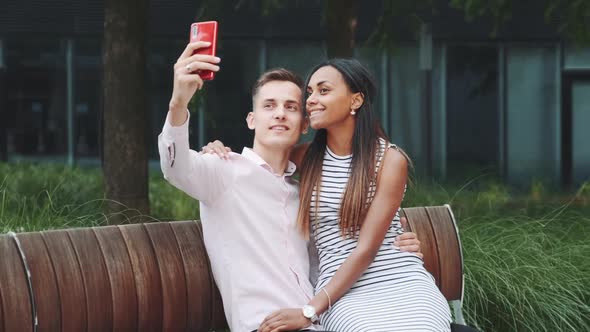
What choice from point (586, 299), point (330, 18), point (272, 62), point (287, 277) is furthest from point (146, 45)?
point (272, 62)

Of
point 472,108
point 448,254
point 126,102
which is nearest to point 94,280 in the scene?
point 448,254

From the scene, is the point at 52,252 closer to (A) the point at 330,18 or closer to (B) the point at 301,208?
(B) the point at 301,208

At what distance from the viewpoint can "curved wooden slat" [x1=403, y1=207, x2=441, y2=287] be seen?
4746mm

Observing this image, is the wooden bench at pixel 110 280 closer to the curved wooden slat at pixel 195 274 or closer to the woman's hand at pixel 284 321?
the curved wooden slat at pixel 195 274

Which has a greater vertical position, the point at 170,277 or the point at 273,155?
the point at 273,155

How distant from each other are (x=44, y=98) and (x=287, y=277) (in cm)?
1293

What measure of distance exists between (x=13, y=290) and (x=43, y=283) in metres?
0.13

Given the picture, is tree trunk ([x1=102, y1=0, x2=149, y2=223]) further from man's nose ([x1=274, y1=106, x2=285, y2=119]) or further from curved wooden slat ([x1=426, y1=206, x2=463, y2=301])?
man's nose ([x1=274, y1=106, x2=285, y2=119])

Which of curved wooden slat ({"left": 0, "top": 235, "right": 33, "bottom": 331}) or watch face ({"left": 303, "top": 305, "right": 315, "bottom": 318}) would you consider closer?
curved wooden slat ({"left": 0, "top": 235, "right": 33, "bottom": 331})

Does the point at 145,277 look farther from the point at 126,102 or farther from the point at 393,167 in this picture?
the point at 126,102

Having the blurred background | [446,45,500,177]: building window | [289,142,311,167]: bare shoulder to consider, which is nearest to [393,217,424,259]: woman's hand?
[289,142,311,167]: bare shoulder

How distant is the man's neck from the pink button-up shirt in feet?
0.13

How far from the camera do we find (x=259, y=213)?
11.9 feet

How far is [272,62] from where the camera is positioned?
53.1 ft
